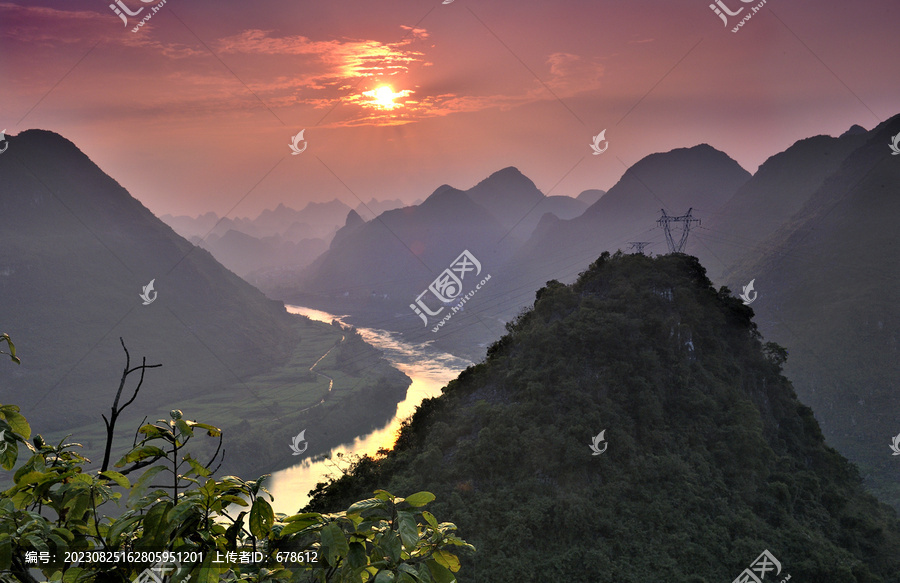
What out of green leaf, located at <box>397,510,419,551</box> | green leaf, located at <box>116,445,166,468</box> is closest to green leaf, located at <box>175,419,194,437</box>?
green leaf, located at <box>116,445,166,468</box>

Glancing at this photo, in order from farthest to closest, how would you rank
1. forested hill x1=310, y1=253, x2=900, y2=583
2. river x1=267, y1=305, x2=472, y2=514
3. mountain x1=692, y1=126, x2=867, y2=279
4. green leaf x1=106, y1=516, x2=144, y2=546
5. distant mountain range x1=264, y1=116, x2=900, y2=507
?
mountain x1=692, y1=126, x2=867, y2=279
distant mountain range x1=264, y1=116, x2=900, y2=507
river x1=267, y1=305, x2=472, y2=514
forested hill x1=310, y1=253, x2=900, y2=583
green leaf x1=106, y1=516, x2=144, y2=546

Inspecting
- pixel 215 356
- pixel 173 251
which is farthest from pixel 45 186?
pixel 215 356

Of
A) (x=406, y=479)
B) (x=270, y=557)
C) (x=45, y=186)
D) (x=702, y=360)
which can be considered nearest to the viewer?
(x=270, y=557)

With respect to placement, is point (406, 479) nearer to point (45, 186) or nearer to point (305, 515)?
point (305, 515)

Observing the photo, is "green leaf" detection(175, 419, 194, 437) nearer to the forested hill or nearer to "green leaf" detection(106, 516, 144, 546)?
"green leaf" detection(106, 516, 144, 546)

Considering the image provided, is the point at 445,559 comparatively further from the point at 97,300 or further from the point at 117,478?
the point at 97,300

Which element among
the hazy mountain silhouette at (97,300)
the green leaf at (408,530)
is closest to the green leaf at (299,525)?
the green leaf at (408,530)
